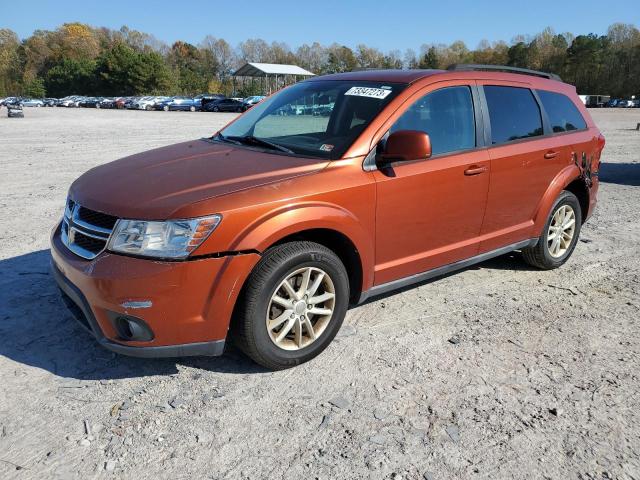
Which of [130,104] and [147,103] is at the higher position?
[147,103]

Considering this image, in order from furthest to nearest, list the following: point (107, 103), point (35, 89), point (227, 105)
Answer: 1. point (35, 89)
2. point (107, 103)
3. point (227, 105)

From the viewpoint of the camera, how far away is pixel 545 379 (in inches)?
127

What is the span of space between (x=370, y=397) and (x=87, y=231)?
1.93 m

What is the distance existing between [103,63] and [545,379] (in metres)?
102

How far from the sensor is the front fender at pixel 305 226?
2.94 metres

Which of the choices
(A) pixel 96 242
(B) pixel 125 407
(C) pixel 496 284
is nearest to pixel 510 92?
(C) pixel 496 284

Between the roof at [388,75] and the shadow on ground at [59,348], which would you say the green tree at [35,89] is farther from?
the roof at [388,75]

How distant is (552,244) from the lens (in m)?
5.10

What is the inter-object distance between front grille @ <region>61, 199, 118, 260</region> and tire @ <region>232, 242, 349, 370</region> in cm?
85

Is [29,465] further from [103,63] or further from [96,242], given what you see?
[103,63]

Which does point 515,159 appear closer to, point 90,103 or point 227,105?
point 227,105

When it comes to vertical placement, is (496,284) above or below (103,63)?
below

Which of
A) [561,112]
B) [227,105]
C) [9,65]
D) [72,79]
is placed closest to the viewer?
[561,112]

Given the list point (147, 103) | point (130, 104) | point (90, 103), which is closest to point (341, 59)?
point (90, 103)
